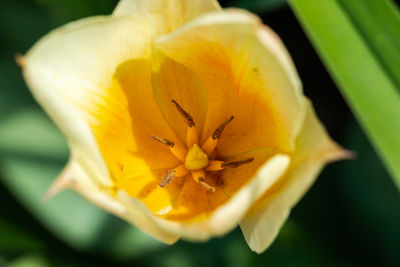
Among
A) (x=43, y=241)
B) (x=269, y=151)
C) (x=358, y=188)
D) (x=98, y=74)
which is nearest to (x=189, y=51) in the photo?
(x=98, y=74)

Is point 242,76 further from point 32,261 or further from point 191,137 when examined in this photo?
point 32,261

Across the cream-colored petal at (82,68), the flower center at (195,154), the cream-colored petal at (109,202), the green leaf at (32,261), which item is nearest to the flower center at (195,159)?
the flower center at (195,154)

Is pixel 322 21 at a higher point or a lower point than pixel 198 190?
higher

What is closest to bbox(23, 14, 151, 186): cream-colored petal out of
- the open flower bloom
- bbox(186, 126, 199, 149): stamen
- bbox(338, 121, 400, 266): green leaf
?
the open flower bloom

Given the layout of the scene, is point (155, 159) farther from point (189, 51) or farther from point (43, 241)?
point (43, 241)

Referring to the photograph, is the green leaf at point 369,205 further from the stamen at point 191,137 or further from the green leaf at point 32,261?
the green leaf at point 32,261
